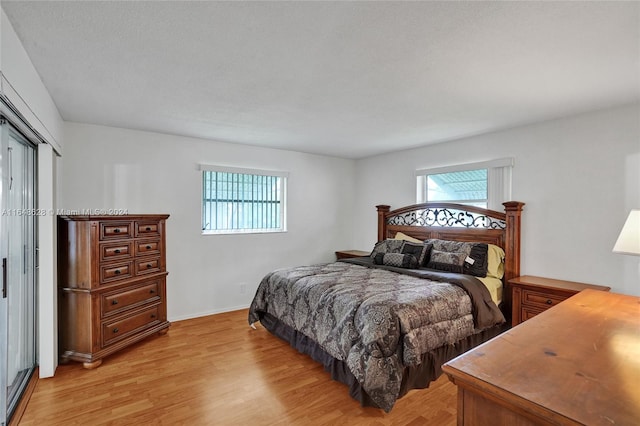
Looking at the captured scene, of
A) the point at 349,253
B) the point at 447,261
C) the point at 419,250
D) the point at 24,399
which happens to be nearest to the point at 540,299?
the point at 447,261

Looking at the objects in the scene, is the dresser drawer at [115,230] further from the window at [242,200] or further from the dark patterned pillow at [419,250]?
the dark patterned pillow at [419,250]

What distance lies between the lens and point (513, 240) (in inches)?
139

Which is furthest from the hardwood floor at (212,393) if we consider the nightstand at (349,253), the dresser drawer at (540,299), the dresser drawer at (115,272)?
the nightstand at (349,253)

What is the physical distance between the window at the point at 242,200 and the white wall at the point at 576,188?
278 cm

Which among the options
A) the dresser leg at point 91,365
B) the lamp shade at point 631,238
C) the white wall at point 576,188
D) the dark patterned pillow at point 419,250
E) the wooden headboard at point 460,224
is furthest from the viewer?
the dark patterned pillow at point 419,250

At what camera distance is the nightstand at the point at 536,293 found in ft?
9.50

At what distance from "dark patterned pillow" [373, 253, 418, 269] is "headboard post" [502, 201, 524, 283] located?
39.0 inches

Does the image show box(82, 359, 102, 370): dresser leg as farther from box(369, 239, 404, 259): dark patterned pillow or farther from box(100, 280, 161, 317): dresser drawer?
box(369, 239, 404, 259): dark patterned pillow

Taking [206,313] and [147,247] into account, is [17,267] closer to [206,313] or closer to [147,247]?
[147,247]

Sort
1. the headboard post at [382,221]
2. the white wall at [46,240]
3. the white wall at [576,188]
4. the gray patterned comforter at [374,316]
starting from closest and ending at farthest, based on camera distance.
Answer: the gray patterned comforter at [374,316], the white wall at [46,240], the white wall at [576,188], the headboard post at [382,221]

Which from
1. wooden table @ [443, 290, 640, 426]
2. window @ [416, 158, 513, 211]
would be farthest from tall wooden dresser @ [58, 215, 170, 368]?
window @ [416, 158, 513, 211]

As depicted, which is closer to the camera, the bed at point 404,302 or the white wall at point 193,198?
the bed at point 404,302

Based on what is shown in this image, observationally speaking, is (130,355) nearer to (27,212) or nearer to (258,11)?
(27,212)

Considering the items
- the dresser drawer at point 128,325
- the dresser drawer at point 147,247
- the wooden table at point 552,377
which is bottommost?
the dresser drawer at point 128,325
